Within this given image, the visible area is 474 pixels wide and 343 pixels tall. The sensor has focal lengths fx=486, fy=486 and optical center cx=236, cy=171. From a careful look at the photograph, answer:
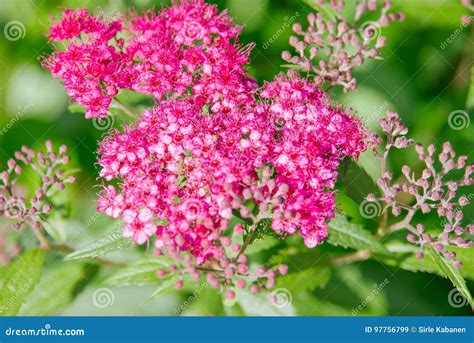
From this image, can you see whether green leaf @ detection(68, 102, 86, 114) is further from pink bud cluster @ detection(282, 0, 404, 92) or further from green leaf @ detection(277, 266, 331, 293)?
green leaf @ detection(277, 266, 331, 293)

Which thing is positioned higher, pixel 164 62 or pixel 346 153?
pixel 346 153

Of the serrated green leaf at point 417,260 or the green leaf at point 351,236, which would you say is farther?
the serrated green leaf at point 417,260

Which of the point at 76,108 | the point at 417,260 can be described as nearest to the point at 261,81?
the point at 76,108

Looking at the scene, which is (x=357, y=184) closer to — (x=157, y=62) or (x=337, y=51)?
(x=337, y=51)

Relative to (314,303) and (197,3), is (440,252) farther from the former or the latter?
(197,3)

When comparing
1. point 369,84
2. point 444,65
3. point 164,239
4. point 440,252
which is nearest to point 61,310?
point 164,239

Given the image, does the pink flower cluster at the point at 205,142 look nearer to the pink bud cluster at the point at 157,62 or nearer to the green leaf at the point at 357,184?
the pink bud cluster at the point at 157,62

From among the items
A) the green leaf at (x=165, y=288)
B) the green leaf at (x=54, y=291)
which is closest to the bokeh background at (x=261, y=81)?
the green leaf at (x=54, y=291)
